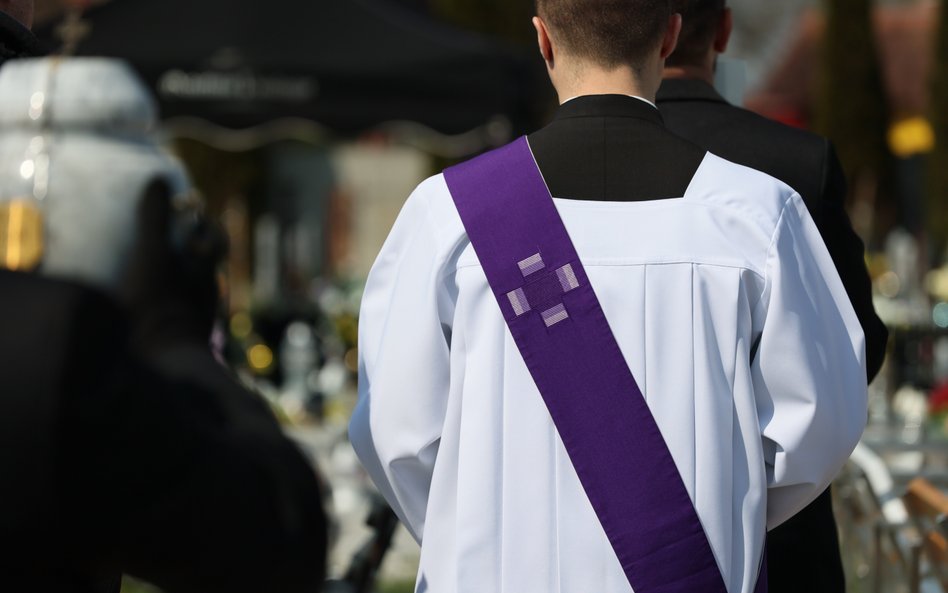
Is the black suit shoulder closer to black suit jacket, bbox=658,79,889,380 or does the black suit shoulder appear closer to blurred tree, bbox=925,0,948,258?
black suit jacket, bbox=658,79,889,380

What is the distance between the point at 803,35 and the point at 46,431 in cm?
2459

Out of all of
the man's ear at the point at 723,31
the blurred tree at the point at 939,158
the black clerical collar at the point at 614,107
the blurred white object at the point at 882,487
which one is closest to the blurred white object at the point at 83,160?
the black clerical collar at the point at 614,107

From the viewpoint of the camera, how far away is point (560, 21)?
77.4 inches

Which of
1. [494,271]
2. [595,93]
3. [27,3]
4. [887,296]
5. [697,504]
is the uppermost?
[27,3]

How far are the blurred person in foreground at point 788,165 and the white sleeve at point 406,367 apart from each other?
0.63m

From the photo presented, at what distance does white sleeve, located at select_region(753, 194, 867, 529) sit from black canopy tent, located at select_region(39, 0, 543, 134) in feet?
14.3

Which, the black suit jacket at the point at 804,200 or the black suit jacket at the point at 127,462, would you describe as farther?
the black suit jacket at the point at 804,200

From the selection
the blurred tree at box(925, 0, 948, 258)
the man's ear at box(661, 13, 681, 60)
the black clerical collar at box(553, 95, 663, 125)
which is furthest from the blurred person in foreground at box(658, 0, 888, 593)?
the blurred tree at box(925, 0, 948, 258)

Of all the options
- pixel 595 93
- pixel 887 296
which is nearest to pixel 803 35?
pixel 887 296

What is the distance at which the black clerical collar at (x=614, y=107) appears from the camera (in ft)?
6.42

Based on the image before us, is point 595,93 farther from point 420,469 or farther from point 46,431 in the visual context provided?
point 46,431

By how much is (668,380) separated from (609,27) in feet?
1.68

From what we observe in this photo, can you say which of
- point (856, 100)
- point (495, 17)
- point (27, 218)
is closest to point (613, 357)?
point (27, 218)

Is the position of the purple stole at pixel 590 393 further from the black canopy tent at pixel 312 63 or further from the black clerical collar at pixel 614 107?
the black canopy tent at pixel 312 63
